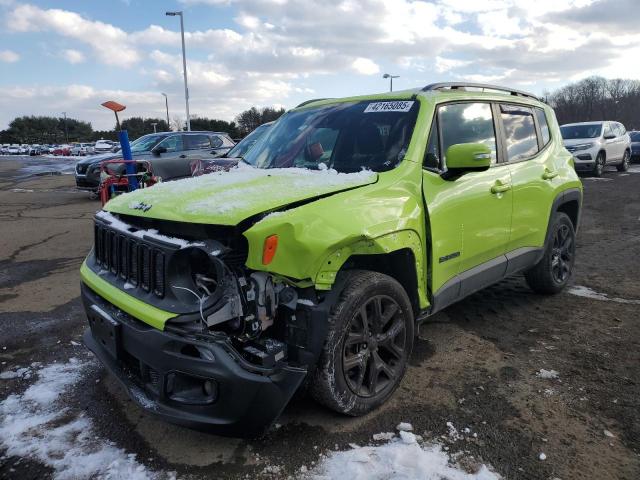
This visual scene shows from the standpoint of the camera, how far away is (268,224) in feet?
7.68

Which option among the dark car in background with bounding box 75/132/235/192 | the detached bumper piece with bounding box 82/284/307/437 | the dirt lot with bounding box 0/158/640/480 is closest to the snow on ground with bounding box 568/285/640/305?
the dirt lot with bounding box 0/158/640/480

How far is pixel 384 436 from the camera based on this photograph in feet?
8.79

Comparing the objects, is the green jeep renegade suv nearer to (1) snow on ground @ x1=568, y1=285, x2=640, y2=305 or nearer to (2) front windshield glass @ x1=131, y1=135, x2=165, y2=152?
(1) snow on ground @ x1=568, y1=285, x2=640, y2=305

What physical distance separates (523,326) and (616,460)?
179 centimetres

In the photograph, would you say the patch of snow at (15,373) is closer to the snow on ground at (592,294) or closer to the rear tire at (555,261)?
the rear tire at (555,261)

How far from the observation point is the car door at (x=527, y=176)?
4043 mm

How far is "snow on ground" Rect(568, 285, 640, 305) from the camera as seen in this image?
475 centimetres

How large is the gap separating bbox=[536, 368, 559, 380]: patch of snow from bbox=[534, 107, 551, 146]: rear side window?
7.19 ft

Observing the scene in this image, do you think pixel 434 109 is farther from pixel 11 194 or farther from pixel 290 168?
pixel 11 194

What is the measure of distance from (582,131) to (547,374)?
54.0ft

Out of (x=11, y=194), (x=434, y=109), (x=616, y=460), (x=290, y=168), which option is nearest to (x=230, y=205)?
(x=290, y=168)

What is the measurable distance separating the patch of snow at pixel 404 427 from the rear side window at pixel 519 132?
7.65ft

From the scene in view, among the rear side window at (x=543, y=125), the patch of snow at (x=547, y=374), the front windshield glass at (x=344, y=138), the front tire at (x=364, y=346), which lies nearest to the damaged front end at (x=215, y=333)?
the front tire at (x=364, y=346)

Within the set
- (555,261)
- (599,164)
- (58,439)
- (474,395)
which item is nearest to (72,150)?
(599,164)
